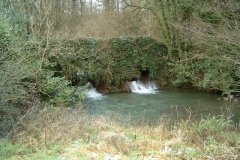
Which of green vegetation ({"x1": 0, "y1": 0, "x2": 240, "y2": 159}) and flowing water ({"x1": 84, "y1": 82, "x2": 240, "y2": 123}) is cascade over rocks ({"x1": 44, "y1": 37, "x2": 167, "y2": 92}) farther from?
flowing water ({"x1": 84, "y1": 82, "x2": 240, "y2": 123})

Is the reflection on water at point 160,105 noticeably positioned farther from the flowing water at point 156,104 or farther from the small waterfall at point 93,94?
the small waterfall at point 93,94

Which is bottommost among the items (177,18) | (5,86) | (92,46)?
(5,86)

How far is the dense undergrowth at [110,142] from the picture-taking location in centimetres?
660

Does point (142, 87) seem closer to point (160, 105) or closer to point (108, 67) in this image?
point (108, 67)

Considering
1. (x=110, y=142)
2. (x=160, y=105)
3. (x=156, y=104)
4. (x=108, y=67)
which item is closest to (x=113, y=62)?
(x=108, y=67)

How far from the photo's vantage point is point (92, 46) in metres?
19.3

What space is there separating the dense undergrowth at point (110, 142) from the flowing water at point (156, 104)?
3.19 m

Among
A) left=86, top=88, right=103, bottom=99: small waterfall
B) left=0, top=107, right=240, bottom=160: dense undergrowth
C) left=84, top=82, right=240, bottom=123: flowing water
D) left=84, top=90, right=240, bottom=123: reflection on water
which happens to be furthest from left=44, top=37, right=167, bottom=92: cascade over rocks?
left=0, top=107, right=240, bottom=160: dense undergrowth

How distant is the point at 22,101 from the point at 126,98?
7858 millimetres

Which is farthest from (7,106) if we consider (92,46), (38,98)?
(92,46)

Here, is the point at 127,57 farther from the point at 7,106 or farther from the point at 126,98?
the point at 7,106

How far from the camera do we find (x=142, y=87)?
67.9 ft

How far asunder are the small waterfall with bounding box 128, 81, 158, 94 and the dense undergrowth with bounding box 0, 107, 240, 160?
441 inches

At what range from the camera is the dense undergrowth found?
260 inches
